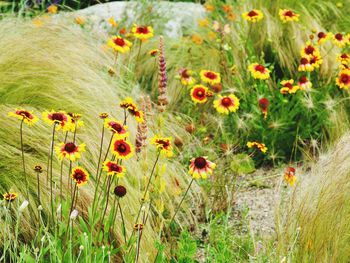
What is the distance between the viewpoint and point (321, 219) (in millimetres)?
2414

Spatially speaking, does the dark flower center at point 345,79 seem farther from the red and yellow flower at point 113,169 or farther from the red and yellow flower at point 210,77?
the red and yellow flower at point 113,169

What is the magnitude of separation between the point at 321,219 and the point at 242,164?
98 centimetres

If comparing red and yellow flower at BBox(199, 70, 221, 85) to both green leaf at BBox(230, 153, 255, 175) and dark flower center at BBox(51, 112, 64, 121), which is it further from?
dark flower center at BBox(51, 112, 64, 121)

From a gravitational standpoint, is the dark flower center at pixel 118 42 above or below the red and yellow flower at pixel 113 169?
below

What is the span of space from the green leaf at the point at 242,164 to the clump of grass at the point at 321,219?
1.63 ft

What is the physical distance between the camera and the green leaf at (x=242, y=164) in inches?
122

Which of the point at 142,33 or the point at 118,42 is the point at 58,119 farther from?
the point at 142,33

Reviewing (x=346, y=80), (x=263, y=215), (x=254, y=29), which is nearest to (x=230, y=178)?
(x=263, y=215)

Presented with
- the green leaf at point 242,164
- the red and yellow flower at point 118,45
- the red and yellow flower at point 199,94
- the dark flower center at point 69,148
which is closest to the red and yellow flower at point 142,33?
the red and yellow flower at point 118,45

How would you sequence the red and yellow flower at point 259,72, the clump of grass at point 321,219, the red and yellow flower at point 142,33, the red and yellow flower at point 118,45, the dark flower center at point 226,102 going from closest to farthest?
1. the clump of grass at point 321,219
2. the dark flower center at point 226,102
3. the red and yellow flower at point 118,45
4. the red and yellow flower at point 259,72
5. the red and yellow flower at point 142,33

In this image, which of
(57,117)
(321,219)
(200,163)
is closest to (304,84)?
(321,219)

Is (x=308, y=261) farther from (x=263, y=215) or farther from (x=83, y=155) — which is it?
(x=83, y=155)

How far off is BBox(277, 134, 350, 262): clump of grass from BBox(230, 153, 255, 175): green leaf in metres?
0.50

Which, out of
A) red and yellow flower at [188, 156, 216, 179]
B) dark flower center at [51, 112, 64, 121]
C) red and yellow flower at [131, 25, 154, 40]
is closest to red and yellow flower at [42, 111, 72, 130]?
dark flower center at [51, 112, 64, 121]
